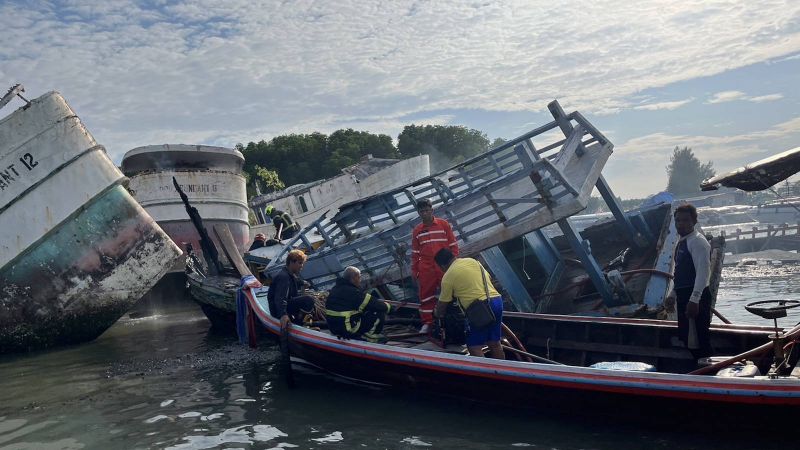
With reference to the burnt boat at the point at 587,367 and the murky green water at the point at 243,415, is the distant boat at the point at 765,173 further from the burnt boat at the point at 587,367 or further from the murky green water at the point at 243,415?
the murky green water at the point at 243,415

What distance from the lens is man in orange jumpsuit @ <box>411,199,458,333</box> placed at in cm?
798

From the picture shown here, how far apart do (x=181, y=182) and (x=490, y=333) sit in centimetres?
1402

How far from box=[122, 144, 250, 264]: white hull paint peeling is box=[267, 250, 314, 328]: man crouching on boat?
35.2ft

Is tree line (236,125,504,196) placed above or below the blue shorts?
above

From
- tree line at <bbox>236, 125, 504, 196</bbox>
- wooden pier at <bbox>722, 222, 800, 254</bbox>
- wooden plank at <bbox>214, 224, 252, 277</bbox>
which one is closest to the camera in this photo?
wooden plank at <bbox>214, 224, 252, 277</bbox>

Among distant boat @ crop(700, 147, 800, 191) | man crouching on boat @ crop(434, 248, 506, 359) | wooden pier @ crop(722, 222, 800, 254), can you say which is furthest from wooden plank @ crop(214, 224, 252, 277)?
wooden pier @ crop(722, 222, 800, 254)

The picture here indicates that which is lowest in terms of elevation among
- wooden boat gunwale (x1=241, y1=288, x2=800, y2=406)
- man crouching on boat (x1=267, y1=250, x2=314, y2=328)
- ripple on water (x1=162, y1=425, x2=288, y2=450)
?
ripple on water (x1=162, y1=425, x2=288, y2=450)

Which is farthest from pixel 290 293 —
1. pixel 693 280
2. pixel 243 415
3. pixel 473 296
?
pixel 693 280

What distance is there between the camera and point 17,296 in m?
11.0

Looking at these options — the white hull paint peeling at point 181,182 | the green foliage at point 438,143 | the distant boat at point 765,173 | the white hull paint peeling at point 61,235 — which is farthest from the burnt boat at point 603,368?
the green foliage at point 438,143

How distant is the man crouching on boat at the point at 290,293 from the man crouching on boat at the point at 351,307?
111 centimetres

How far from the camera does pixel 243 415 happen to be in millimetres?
6926

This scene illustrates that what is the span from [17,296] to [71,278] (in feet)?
3.04

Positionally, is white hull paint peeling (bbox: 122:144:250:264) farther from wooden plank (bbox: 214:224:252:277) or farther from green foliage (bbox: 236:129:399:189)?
green foliage (bbox: 236:129:399:189)
